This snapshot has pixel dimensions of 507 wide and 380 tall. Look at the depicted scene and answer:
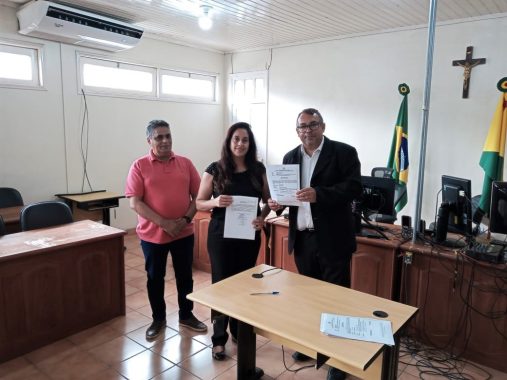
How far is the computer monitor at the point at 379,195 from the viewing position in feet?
9.59

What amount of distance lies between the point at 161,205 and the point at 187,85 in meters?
4.12

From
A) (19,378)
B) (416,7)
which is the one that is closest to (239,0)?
(416,7)

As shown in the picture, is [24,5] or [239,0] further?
[24,5]

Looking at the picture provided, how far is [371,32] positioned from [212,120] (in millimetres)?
2900

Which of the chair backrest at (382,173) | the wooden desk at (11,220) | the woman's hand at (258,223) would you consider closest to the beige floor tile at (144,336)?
the woman's hand at (258,223)

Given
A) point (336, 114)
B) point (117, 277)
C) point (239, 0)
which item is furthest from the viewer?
point (336, 114)

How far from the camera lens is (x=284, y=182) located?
2.13 metres

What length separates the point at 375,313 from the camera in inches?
65.7

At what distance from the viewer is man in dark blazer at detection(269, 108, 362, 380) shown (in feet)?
7.04

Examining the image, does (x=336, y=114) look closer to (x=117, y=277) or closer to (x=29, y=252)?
(x=117, y=277)

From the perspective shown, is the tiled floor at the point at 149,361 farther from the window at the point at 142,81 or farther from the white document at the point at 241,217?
the window at the point at 142,81

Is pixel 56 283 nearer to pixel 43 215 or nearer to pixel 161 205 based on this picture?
pixel 43 215

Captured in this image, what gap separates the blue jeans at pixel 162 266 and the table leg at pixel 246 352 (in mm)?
828

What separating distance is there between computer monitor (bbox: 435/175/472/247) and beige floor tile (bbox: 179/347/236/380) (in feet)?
5.42
